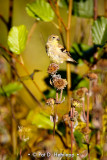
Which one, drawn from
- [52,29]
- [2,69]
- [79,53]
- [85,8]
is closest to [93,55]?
[79,53]

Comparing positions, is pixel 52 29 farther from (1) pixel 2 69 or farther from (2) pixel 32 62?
(1) pixel 2 69

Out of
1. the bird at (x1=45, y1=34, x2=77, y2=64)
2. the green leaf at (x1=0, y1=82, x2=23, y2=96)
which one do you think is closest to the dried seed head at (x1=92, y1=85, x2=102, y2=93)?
the bird at (x1=45, y1=34, x2=77, y2=64)

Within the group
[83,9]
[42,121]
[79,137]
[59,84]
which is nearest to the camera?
[59,84]

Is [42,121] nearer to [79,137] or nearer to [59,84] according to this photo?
[79,137]

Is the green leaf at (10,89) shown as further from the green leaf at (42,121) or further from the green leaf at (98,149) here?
the green leaf at (98,149)

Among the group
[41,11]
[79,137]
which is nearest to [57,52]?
[41,11]

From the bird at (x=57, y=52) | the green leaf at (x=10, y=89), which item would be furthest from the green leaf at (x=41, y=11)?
the green leaf at (x=10, y=89)
